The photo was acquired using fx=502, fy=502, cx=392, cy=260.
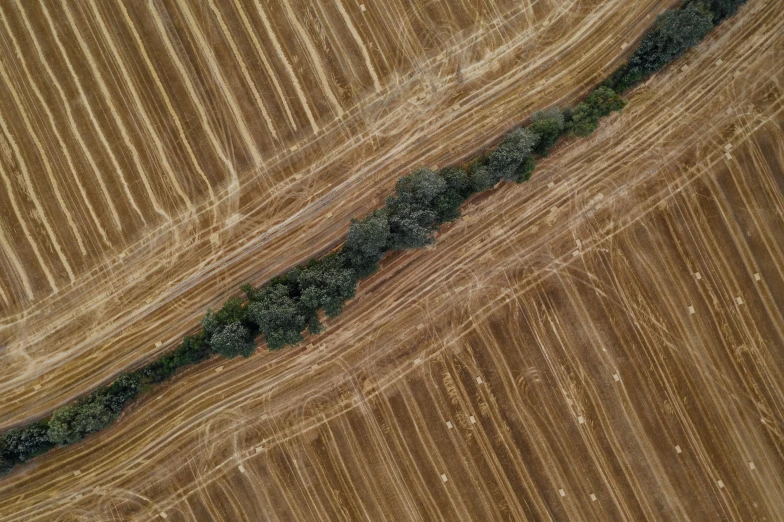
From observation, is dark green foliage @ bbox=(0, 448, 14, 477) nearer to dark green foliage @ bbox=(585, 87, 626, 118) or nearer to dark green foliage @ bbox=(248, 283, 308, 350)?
dark green foliage @ bbox=(248, 283, 308, 350)

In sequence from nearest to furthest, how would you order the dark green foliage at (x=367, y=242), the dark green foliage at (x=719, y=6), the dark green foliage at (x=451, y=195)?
the dark green foliage at (x=367, y=242) → the dark green foliage at (x=719, y=6) → the dark green foliage at (x=451, y=195)

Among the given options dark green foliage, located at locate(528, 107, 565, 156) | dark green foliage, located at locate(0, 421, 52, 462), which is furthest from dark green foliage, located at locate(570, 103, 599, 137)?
dark green foliage, located at locate(0, 421, 52, 462)

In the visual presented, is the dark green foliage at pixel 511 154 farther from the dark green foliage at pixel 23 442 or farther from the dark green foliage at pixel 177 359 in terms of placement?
the dark green foliage at pixel 23 442

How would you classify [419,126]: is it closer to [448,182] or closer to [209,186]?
[448,182]

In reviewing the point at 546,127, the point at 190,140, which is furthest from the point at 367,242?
the point at 190,140

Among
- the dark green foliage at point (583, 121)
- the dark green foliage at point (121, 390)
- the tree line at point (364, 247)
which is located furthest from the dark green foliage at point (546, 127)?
the dark green foliage at point (121, 390)

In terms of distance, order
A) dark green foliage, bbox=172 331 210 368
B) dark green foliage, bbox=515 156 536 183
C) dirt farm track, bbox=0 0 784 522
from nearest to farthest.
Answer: dark green foliage, bbox=515 156 536 183, dark green foliage, bbox=172 331 210 368, dirt farm track, bbox=0 0 784 522
